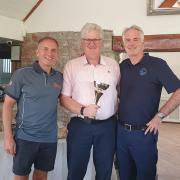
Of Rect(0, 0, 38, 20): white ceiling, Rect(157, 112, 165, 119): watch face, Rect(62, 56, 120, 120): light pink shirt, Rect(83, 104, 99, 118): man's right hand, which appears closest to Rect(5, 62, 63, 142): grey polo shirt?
Rect(62, 56, 120, 120): light pink shirt

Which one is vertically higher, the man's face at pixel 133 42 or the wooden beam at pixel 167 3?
the wooden beam at pixel 167 3

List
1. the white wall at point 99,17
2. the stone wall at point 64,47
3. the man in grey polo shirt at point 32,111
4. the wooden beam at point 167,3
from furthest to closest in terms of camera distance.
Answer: the stone wall at point 64,47
the white wall at point 99,17
the wooden beam at point 167,3
the man in grey polo shirt at point 32,111

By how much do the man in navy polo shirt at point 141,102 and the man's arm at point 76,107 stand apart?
33 centimetres

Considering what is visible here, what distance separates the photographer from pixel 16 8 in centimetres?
419

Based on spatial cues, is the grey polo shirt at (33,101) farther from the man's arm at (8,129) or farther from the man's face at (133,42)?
the man's face at (133,42)

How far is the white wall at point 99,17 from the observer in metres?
3.95

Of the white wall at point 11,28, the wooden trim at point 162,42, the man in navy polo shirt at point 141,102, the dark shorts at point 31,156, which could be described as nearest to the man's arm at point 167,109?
the man in navy polo shirt at point 141,102

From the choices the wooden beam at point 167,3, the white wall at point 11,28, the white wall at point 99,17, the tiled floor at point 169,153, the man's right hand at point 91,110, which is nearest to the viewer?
the man's right hand at point 91,110

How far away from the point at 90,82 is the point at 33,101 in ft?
1.46

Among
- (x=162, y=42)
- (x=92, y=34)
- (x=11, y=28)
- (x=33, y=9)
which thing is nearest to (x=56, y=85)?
(x=92, y=34)

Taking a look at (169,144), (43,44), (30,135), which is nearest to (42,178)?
(30,135)

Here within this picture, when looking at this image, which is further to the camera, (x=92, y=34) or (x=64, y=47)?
(x=64, y=47)

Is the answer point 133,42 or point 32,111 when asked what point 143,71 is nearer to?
point 133,42

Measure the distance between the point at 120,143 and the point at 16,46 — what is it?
9.34 ft
